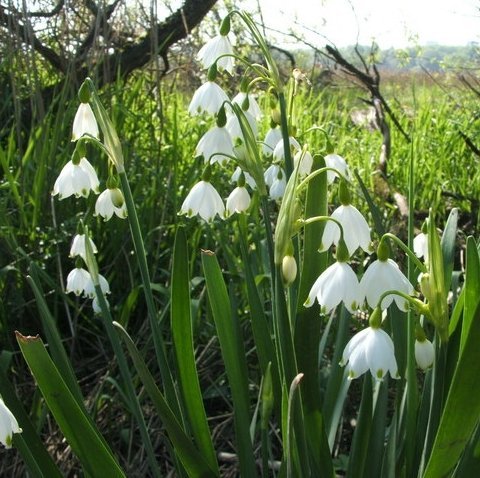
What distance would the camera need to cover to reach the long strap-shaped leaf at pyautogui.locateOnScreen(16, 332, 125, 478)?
1178 mm

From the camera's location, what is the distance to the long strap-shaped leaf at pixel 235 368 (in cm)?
151

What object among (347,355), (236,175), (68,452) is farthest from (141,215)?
(347,355)

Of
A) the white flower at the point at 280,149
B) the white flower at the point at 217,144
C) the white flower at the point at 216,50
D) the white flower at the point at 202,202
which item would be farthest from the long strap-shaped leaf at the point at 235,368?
the white flower at the point at 216,50

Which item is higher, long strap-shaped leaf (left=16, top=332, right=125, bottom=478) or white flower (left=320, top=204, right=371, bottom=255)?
white flower (left=320, top=204, right=371, bottom=255)

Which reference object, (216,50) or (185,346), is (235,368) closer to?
(185,346)

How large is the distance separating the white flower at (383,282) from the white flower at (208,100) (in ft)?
1.72

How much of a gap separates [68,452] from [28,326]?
0.65m

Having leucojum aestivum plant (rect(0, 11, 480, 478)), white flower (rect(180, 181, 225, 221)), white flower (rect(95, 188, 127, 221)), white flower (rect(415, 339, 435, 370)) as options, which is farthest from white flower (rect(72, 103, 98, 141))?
white flower (rect(415, 339, 435, 370))

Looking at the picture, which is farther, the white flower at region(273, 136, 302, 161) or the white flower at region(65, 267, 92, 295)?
the white flower at region(65, 267, 92, 295)

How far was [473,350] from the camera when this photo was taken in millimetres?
1079

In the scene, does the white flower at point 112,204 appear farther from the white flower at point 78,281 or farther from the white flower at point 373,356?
the white flower at point 373,356

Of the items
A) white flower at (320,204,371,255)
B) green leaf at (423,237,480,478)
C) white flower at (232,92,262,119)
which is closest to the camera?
green leaf at (423,237,480,478)

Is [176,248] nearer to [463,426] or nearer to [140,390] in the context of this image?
[463,426]

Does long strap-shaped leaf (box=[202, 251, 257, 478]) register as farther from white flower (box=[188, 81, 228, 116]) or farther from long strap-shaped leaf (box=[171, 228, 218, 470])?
white flower (box=[188, 81, 228, 116])
